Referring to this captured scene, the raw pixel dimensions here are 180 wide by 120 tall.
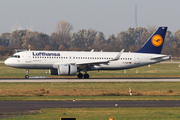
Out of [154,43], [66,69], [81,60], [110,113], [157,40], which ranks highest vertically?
[157,40]

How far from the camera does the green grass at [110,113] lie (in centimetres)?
1579

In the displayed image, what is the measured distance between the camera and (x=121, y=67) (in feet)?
150

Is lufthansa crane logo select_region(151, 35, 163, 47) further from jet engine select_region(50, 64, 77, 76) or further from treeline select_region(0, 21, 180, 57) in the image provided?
treeline select_region(0, 21, 180, 57)

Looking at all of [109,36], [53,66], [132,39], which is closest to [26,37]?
[109,36]

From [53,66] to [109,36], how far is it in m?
142

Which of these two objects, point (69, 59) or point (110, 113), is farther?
point (69, 59)

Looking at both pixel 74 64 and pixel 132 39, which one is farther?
pixel 132 39

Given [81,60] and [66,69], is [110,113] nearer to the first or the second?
[66,69]

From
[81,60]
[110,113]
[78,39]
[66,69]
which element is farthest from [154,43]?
[78,39]

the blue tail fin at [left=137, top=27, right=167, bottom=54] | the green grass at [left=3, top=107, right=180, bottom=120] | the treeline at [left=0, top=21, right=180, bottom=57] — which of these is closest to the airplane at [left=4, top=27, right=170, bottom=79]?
the blue tail fin at [left=137, top=27, right=167, bottom=54]

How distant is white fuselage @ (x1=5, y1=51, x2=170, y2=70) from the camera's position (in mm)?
42250

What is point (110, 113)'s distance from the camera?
56.2 ft

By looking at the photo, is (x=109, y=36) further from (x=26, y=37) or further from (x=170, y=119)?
(x=170, y=119)

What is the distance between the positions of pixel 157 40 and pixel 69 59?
48.8ft
